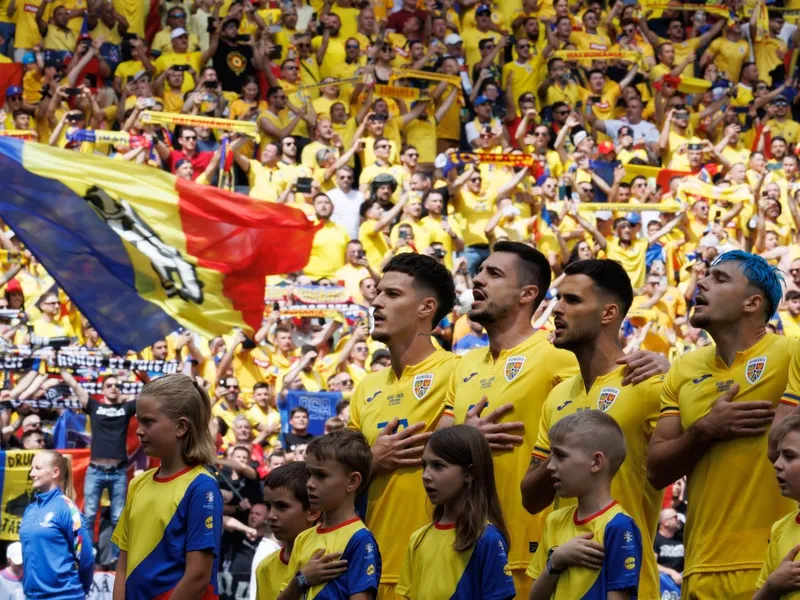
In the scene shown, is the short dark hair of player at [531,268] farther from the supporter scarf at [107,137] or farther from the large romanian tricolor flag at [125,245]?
the supporter scarf at [107,137]

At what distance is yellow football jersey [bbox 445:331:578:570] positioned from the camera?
19.8ft

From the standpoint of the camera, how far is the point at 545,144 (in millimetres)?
19438

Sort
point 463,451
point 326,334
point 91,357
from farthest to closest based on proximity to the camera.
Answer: point 326,334 < point 91,357 < point 463,451

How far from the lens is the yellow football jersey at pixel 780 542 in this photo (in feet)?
15.7

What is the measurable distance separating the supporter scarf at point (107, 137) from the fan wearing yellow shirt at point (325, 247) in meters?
2.10

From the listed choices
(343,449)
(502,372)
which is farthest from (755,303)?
(343,449)

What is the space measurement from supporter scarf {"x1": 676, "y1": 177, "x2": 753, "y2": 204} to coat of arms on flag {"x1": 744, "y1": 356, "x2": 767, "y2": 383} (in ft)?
46.4

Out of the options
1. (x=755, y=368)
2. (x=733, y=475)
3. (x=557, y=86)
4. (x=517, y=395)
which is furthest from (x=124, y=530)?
(x=557, y=86)

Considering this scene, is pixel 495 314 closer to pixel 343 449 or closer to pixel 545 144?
pixel 343 449

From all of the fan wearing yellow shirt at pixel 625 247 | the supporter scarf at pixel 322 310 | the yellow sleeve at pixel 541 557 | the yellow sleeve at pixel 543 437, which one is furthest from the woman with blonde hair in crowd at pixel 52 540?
the fan wearing yellow shirt at pixel 625 247

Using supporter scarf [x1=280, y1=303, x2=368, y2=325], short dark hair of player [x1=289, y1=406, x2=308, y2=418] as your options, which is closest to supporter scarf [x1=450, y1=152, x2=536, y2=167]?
supporter scarf [x1=280, y1=303, x2=368, y2=325]

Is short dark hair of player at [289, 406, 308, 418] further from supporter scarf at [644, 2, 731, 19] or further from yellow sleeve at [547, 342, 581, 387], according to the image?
supporter scarf at [644, 2, 731, 19]

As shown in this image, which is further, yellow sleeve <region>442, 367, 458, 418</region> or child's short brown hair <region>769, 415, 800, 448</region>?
yellow sleeve <region>442, 367, 458, 418</region>

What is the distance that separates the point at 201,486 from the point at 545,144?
1421 cm
